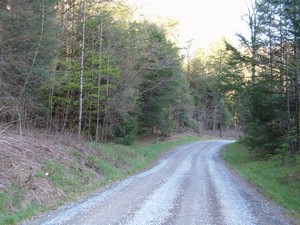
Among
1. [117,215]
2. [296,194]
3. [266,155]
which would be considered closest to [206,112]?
[266,155]

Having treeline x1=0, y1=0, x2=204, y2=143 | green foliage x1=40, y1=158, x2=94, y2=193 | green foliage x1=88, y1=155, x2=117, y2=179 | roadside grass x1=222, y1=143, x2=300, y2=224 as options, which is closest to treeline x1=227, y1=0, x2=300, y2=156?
roadside grass x1=222, y1=143, x2=300, y2=224

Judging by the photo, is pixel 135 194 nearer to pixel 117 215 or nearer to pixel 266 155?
pixel 117 215

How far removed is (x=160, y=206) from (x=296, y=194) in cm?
492

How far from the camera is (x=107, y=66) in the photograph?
19281 millimetres

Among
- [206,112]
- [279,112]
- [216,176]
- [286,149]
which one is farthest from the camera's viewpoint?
[206,112]

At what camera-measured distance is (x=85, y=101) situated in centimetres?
1989

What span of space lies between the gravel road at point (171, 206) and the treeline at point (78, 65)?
5.17 m

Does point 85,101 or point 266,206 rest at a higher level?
point 85,101

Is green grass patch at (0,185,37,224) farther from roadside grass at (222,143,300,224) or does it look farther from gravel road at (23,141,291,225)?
roadside grass at (222,143,300,224)

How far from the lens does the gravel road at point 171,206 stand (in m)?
6.73

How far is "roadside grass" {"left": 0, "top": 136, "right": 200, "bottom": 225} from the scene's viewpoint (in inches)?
279

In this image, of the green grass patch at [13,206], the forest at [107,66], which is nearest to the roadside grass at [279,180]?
the forest at [107,66]

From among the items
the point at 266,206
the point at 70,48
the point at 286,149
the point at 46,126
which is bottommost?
the point at 266,206

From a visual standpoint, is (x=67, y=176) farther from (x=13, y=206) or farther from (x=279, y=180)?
(x=279, y=180)
